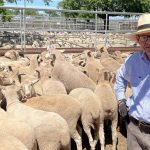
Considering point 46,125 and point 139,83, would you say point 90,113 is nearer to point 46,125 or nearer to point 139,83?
point 46,125

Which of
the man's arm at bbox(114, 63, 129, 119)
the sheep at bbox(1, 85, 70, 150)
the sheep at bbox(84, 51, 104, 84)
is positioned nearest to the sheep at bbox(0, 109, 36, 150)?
the sheep at bbox(1, 85, 70, 150)

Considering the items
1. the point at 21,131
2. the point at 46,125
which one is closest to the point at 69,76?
the point at 46,125

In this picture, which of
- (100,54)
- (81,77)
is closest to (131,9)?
(100,54)

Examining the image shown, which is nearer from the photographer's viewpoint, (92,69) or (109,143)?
(109,143)

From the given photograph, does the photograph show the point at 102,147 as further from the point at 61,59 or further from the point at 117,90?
the point at 61,59

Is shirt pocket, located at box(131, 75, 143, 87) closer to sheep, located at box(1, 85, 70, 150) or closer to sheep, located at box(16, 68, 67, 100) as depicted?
sheep, located at box(1, 85, 70, 150)

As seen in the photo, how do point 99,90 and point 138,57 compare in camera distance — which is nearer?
point 138,57

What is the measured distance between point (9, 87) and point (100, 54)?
545cm

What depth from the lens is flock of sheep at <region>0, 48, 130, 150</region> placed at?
431 centimetres

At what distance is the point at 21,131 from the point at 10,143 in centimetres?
49

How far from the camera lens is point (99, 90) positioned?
6.50m

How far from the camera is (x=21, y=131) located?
160 inches

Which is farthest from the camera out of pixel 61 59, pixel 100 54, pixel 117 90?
pixel 100 54

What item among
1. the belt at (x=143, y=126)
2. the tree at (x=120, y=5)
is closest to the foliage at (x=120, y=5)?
the tree at (x=120, y=5)
